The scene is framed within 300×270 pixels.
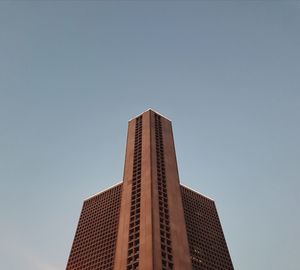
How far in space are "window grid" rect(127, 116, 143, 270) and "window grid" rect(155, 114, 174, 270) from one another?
15.4 feet

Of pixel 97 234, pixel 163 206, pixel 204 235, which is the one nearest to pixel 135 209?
pixel 163 206

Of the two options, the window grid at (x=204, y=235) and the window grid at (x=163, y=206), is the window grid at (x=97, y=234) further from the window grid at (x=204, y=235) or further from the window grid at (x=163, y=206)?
the window grid at (x=163, y=206)


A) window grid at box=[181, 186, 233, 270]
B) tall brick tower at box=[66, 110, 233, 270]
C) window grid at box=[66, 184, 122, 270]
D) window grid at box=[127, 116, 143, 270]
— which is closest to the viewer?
window grid at box=[127, 116, 143, 270]

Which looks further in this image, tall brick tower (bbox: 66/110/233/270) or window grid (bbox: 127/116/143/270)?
tall brick tower (bbox: 66/110/233/270)

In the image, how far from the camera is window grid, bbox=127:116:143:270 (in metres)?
76.6

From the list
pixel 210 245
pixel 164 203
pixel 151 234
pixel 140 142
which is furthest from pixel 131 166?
pixel 210 245

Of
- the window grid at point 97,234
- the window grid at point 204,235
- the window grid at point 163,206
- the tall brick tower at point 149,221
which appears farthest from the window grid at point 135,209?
the window grid at point 204,235

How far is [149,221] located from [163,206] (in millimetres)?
8390

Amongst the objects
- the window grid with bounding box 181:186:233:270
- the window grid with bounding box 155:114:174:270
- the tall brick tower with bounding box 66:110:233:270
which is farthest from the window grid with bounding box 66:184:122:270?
the window grid with bounding box 155:114:174:270

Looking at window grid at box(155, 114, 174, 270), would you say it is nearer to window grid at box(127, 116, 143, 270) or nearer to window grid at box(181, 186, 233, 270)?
window grid at box(127, 116, 143, 270)

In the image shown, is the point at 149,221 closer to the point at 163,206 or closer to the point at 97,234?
the point at 163,206

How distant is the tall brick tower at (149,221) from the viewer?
7819 cm

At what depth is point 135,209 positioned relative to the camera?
89.5 m

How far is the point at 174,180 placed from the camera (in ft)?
334
